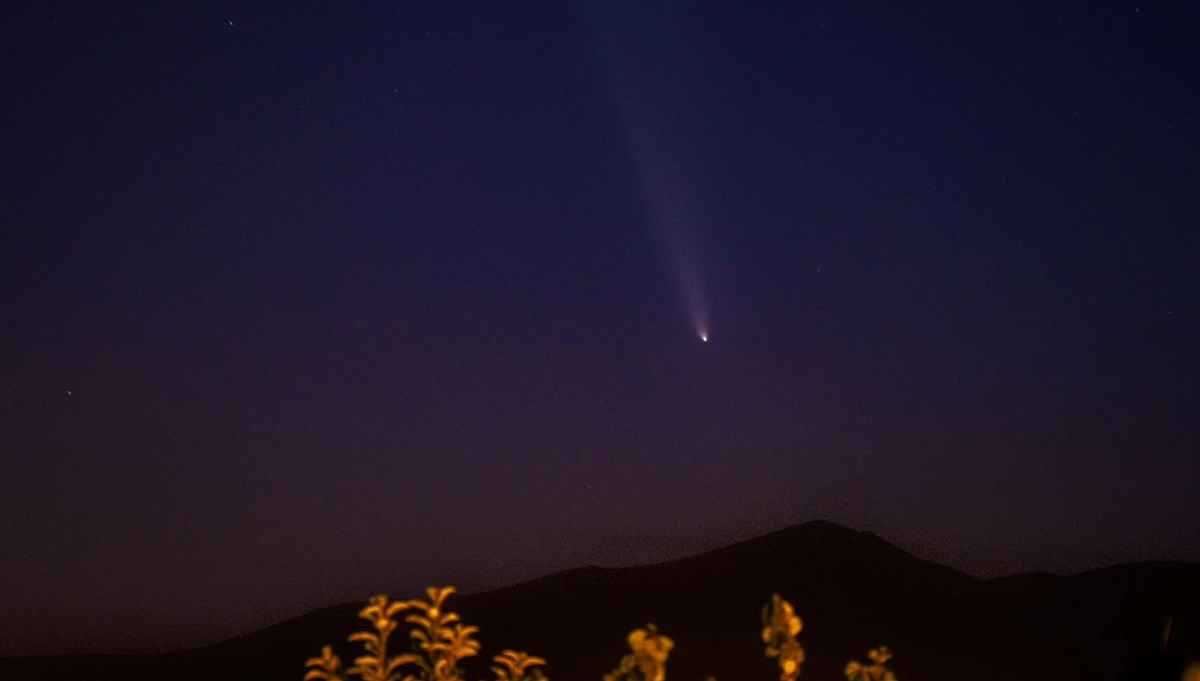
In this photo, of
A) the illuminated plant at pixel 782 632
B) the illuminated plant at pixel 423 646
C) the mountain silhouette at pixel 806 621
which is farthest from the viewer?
the mountain silhouette at pixel 806 621

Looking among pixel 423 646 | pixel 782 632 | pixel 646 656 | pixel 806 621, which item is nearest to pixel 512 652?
pixel 423 646

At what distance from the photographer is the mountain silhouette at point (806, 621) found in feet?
46.6

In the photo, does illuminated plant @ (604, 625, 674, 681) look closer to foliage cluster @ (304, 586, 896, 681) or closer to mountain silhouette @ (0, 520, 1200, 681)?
foliage cluster @ (304, 586, 896, 681)

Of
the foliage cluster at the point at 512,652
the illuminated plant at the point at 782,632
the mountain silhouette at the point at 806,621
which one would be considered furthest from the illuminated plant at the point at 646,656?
the mountain silhouette at the point at 806,621

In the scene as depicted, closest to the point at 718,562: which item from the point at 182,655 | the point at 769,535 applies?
the point at 769,535

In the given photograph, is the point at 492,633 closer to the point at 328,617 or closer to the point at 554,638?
A: the point at 554,638

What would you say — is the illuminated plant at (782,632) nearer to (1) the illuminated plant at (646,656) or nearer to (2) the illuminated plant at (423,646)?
(1) the illuminated plant at (646,656)

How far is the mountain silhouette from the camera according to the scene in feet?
46.6

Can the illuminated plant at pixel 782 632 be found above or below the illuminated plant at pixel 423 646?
below

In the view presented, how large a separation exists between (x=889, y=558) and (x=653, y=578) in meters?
7.57

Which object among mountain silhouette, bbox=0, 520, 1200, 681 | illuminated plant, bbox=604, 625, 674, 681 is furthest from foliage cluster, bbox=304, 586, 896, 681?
mountain silhouette, bbox=0, 520, 1200, 681

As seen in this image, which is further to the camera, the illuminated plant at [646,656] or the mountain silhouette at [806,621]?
the mountain silhouette at [806,621]

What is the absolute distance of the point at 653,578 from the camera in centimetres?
2911

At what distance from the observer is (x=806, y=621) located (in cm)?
1778
